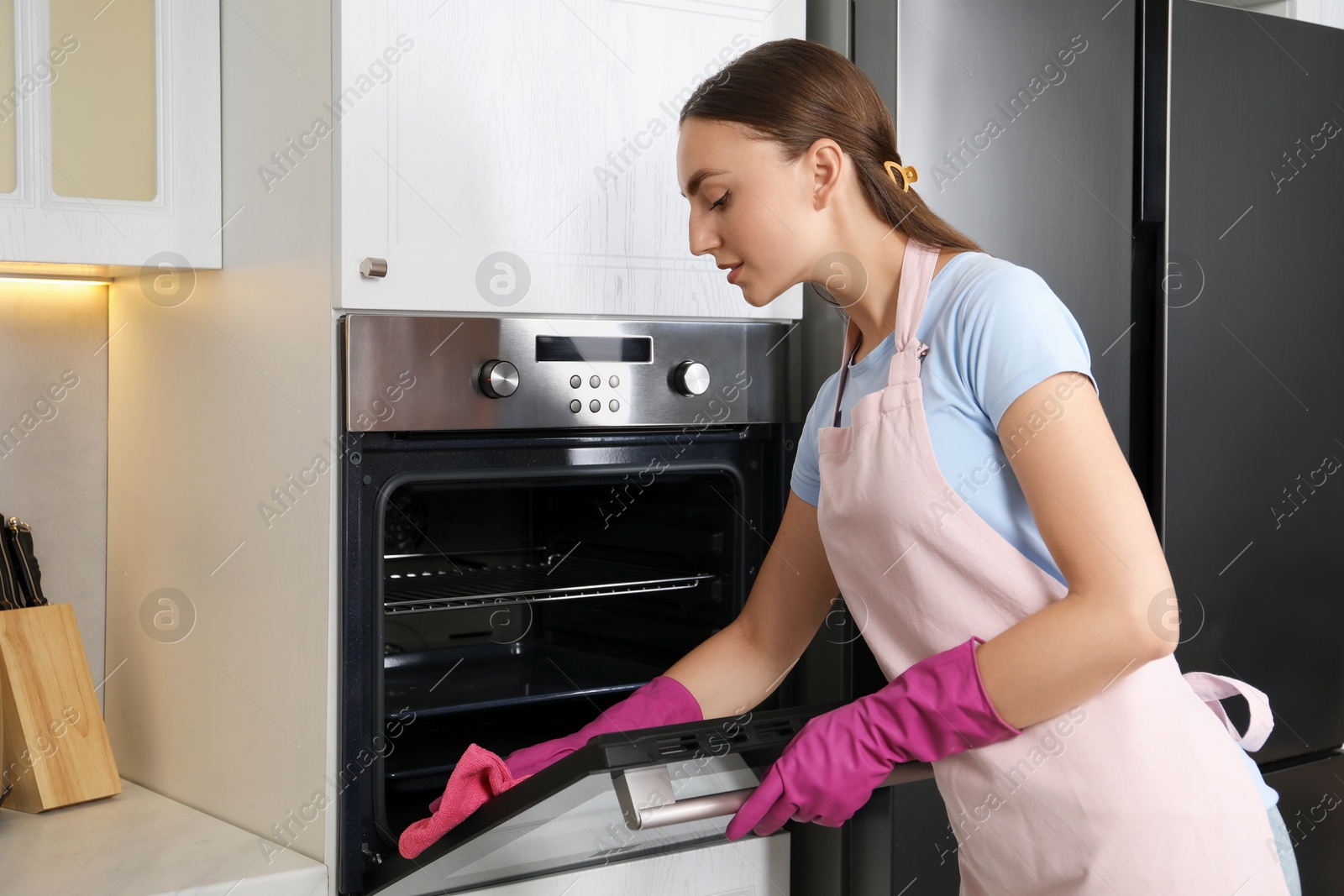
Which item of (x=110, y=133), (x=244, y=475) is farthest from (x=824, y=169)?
(x=110, y=133)

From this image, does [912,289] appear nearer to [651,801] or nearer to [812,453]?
[812,453]

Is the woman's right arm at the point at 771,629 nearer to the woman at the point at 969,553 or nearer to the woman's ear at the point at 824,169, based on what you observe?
the woman at the point at 969,553

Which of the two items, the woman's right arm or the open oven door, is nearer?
the open oven door

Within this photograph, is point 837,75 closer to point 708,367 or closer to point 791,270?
point 791,270

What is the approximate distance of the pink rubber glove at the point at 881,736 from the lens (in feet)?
2.78

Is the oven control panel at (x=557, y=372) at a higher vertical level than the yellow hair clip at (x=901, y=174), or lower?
lower

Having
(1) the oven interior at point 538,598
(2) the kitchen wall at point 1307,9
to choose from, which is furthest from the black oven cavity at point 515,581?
(2) the kitchen wall at point 1307,9

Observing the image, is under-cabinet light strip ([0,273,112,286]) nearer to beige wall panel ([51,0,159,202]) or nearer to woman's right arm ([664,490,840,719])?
beige wall panel ([51,0,159,202])

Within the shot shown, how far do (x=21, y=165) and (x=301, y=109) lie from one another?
14.6 inches

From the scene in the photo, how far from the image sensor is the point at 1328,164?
5.35 ft

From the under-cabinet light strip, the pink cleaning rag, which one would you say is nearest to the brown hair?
the pink cleaning rag

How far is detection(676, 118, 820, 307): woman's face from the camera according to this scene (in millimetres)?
982

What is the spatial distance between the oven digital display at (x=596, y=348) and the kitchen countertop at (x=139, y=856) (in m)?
0.60

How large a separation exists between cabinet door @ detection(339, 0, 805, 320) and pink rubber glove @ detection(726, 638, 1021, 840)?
607 millimetres
